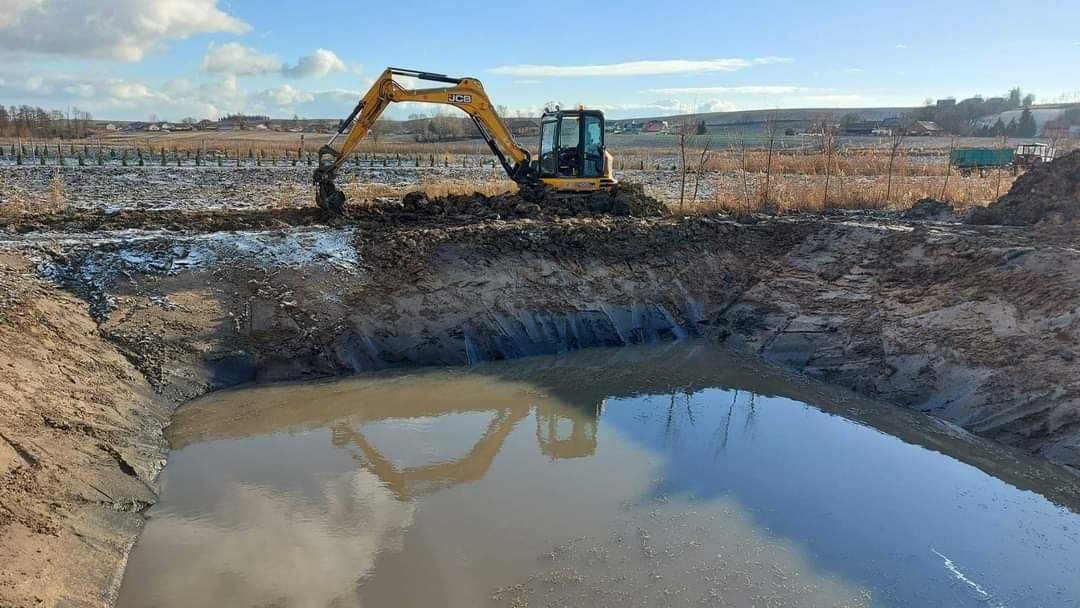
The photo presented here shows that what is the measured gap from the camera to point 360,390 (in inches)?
353

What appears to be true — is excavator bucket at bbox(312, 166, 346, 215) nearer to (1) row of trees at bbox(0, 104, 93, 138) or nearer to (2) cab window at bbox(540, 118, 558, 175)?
(2) cab window at bbox(540, 118, 558, 175)

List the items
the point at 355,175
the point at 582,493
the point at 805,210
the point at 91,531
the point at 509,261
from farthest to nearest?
the point at 355,175 < the point at 805,210 < the point at 509,261 < the point at 582,493 < the point at 91,531

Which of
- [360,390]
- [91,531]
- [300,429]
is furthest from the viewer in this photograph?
[360,390]

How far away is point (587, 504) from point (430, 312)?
4.77 meters

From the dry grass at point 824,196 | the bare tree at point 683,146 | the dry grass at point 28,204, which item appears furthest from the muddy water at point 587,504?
the bare tree at point 683,146

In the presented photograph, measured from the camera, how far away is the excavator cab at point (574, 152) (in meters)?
14.3

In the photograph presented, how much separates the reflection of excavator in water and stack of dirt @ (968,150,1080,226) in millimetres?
10106

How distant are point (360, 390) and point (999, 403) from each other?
25.9 feet

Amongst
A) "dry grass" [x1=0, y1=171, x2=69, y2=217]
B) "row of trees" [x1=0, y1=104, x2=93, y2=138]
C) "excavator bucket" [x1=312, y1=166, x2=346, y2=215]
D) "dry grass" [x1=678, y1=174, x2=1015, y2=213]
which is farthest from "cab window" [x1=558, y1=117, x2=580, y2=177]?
"row of trees" [x1=0, y1=104, x2=93, y2=138]

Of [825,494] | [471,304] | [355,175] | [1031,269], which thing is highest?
[355,175]

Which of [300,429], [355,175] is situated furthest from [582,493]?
[355,175]

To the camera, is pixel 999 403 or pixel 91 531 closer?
pixel 91 531

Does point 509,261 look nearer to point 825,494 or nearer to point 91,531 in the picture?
point 825,494

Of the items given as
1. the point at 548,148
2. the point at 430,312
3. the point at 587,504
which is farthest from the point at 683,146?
the point at 587,504
